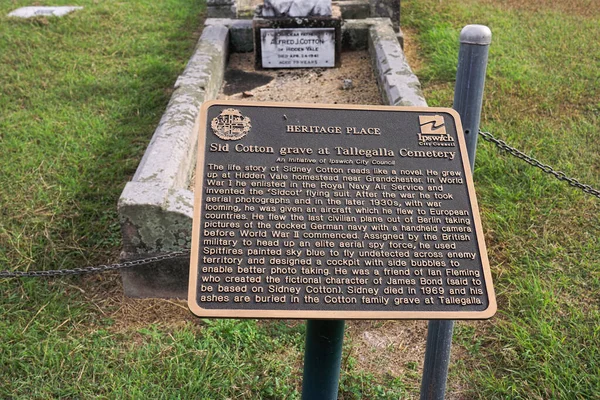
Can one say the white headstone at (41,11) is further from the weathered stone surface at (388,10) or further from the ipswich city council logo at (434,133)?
the ipswich city council logo at (434,133)

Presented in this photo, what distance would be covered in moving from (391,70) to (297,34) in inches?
49.3

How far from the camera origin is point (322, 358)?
6.64ft

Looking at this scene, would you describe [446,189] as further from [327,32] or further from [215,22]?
[215,22]

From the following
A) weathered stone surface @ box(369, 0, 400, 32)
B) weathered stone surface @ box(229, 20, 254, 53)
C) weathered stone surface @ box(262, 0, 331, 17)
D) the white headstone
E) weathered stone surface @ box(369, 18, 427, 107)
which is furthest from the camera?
the white headstone

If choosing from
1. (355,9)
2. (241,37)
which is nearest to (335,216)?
(241,37)

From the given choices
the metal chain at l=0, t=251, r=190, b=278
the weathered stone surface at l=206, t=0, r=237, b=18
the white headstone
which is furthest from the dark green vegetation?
the white headstone

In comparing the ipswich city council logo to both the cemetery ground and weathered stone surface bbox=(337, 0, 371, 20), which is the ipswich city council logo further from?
weathered stone surface bbox=(337, 0, 371, 20)

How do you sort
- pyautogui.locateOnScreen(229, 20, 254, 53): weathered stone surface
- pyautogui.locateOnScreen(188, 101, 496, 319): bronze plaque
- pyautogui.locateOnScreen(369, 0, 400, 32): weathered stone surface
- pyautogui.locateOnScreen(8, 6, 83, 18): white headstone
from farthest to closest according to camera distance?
pyautogui.locateOnScreen(8, 6, 83, 18): white headstone → pyautogui.locateOnScreen(369, 0, 400, 32): weathered stone surface → pyautogui.locateOnScreen(229, 20, 254, 53): weathered stone surface → pyautogui.locateOnScreen(188, 101, 496, 319): bronze plaque

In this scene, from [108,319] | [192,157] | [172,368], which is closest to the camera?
[172,368]

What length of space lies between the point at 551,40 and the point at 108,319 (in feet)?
16.5

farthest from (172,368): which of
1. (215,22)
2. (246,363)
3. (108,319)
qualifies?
(215,22)

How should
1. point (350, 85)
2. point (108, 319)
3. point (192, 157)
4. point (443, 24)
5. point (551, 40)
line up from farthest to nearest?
point (443, 24), point (551, 40), point (350, 85), point (192, 157), point (108, 319)

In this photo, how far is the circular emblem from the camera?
6.64ft

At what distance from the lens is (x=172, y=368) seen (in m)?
2.58
